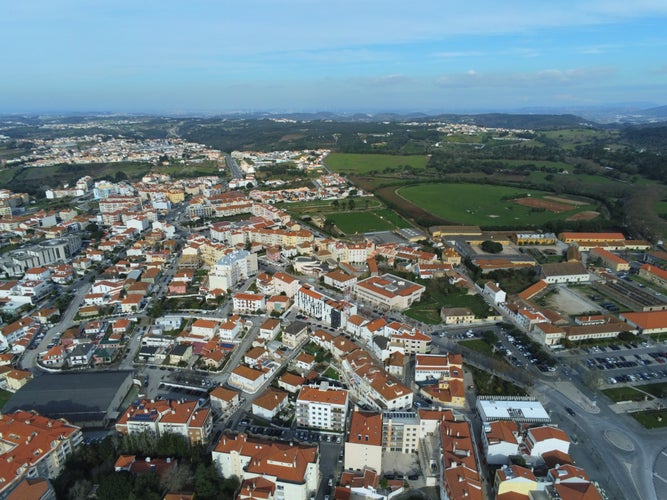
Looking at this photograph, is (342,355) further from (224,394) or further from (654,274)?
(654,274)

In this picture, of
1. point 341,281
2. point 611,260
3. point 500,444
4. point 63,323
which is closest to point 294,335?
point 341,281

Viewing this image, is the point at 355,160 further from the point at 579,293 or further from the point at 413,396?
the point at 413,396

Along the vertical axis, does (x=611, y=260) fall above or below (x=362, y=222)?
above

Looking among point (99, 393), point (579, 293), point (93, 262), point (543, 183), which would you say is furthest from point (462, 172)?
point (99, 393)

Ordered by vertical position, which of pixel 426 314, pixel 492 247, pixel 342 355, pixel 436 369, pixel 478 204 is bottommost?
pixel 426 314

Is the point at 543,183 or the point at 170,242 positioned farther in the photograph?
the point at 543,183

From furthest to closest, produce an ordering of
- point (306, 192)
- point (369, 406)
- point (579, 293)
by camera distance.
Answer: point (306, 192) < point (579, 293) < point (369, 406)

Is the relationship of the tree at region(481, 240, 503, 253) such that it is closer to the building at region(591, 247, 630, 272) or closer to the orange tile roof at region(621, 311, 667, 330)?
the building at region(591, 247, 630, 272)
